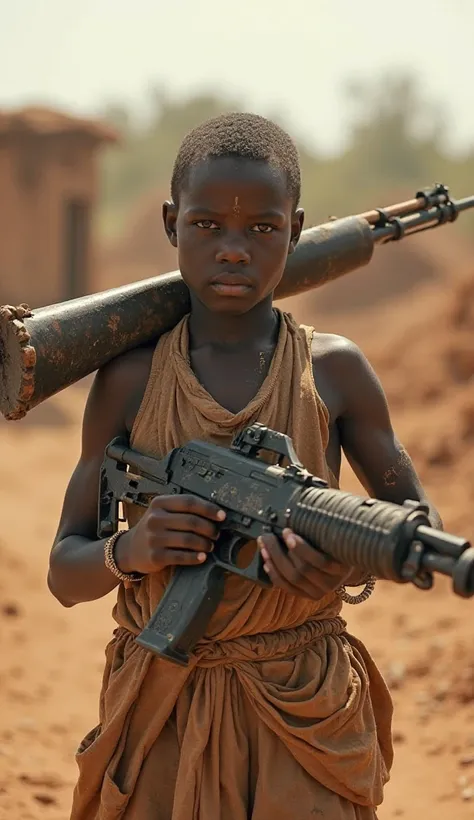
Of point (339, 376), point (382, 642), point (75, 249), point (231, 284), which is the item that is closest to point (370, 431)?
point (339, 376)

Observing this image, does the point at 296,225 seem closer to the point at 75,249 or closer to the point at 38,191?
the point at 38,191

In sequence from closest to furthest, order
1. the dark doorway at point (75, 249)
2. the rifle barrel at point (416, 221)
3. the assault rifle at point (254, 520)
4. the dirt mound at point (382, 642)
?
the assault rifle at point (254, 520), the rifle barrel at point (416, 221), the dirt mound at point (382, 642), the dark doorway at point (75, 249)

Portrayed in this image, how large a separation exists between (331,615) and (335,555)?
607 mm

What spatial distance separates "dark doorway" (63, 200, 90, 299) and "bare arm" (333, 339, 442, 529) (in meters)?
16.2

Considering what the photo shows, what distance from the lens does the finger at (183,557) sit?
8.09 ft

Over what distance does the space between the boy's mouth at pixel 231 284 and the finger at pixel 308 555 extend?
1.83 ft

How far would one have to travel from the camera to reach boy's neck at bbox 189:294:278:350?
108 inches

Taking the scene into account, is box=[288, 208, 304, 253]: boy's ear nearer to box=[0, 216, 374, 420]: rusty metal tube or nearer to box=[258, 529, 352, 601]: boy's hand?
box=[0, 216, 374, 420]: rusty metal tube

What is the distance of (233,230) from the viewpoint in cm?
254

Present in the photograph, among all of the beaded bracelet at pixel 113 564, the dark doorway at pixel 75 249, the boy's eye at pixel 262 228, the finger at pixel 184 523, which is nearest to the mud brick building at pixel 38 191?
the dark doorway at pixel 75 249

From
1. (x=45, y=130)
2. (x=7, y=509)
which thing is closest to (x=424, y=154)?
(x=45, y=130)

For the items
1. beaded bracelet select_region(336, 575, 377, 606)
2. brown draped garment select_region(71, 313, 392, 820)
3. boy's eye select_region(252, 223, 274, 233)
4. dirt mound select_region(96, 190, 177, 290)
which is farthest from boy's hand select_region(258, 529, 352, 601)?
dirt mound select_region(96, 190, 177, 290)

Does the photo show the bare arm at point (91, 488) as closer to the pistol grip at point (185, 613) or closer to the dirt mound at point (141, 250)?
the pistol grip at point (185, 613)

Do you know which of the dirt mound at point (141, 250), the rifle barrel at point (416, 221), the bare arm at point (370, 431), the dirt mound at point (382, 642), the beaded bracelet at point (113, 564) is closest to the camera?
the beaded bracelet at point (113, 564)
